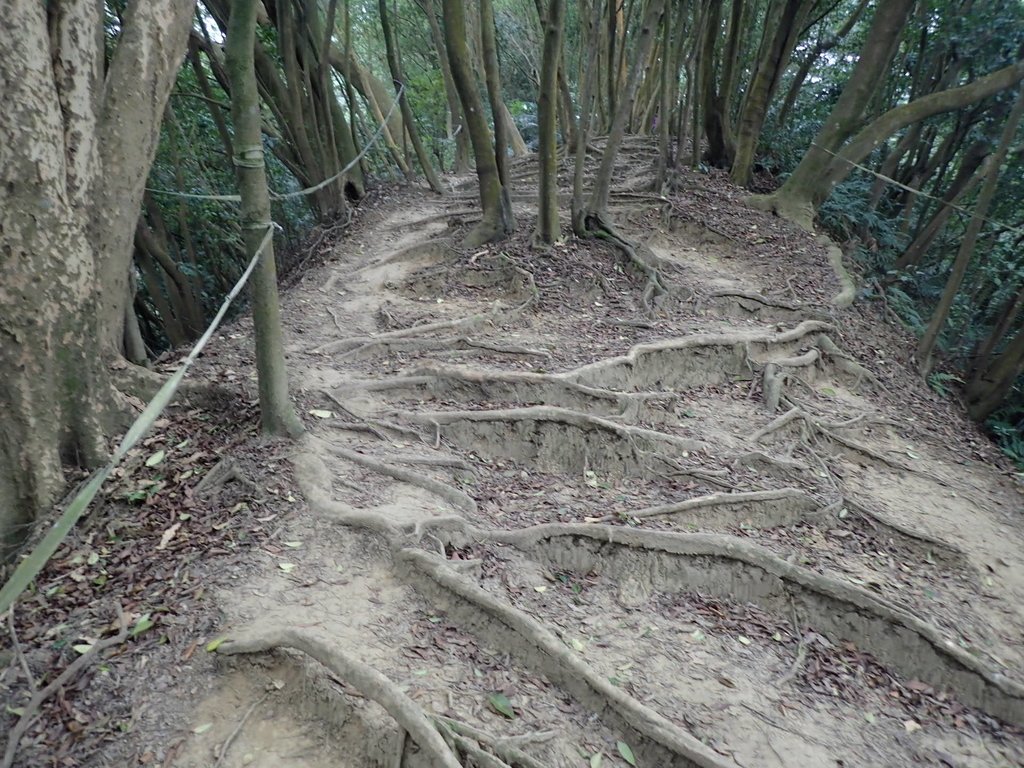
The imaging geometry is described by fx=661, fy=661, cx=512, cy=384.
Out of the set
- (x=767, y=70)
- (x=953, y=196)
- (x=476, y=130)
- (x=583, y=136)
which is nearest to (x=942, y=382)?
(x=953, y=196)

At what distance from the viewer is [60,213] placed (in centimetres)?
346

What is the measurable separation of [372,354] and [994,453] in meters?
6.26

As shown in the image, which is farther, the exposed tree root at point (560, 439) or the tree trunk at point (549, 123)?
the tree trunk at point (549, 123)

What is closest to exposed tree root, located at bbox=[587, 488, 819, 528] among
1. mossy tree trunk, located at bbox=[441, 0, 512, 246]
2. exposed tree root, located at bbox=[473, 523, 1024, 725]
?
exposed tree root, located at bbox=[473, 523, 1024, 725]

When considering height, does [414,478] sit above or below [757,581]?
above

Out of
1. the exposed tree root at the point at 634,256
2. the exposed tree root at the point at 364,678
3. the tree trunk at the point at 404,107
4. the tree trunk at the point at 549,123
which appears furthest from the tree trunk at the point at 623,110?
the exposed tree root at the point at 364,678

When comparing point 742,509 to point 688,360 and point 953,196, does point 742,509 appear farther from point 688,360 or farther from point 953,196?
point 953,196

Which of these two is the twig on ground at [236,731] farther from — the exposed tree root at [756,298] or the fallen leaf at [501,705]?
the exposed tree root at [756,298]

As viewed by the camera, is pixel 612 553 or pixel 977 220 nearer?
pixel 612 553

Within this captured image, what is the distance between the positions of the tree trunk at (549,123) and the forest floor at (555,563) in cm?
133

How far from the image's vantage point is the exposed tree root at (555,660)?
2.78m

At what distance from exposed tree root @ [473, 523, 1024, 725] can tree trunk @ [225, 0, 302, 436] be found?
1.45 m

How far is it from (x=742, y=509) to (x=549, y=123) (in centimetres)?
490

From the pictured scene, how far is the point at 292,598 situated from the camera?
3.05m
